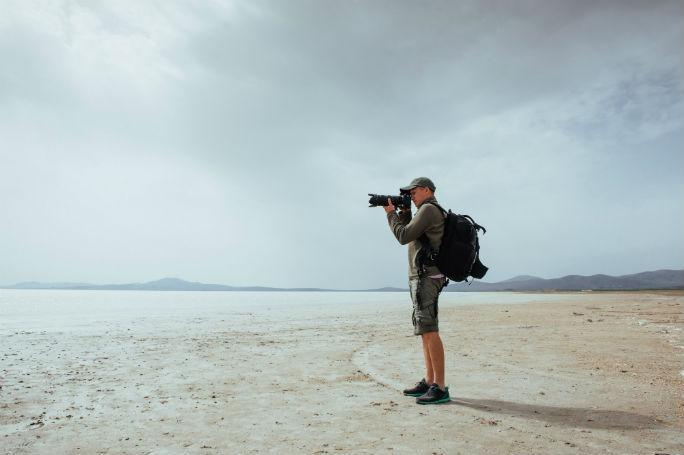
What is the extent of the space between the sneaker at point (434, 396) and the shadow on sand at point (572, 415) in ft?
0.40

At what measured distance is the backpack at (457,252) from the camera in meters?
4.92

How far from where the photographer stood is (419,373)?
265 inches

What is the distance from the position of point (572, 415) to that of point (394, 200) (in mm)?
3252

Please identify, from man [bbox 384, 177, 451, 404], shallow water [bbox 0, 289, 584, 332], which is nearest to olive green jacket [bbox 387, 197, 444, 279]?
man [bbox 384, 177, 451, 404]

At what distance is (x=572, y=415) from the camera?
436cm

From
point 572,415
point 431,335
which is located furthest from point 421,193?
point 572,415

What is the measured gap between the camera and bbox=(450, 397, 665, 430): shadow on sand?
400cm

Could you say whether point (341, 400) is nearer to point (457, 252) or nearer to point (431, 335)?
point (431, 335)

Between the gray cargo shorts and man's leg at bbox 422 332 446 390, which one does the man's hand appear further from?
man's leg at bbox 422 332 446 390

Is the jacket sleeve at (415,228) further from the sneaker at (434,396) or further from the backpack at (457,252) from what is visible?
the sneaker at (434,396)

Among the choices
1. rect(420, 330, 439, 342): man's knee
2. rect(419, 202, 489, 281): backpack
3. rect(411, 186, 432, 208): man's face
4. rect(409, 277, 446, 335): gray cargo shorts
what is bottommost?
rect(420, 330, 439, 342): man's knee

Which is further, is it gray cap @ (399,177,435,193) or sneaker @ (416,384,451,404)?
gray cap @ (399,177,435,193)

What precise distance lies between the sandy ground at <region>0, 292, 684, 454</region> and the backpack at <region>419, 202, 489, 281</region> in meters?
1.59

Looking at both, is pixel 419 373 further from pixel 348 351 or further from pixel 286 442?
pixel 286 442
